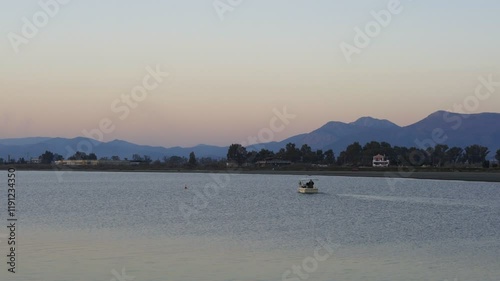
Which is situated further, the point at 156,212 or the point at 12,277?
the point at 156,212

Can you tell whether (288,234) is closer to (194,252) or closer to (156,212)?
(194,252)

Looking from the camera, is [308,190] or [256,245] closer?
[256,245]

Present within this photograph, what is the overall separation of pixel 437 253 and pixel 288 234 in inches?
503

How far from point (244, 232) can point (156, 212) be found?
22561 mm

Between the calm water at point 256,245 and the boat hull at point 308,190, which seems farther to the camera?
the boat hull at point 308,190

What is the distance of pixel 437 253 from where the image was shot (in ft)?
126

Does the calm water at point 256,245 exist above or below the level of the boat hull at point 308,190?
below

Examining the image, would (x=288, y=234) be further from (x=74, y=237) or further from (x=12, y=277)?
(x=12, y=277)

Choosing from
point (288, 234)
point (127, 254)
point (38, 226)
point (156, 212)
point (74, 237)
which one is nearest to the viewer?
point (127, 254)

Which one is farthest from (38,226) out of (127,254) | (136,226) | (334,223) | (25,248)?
(334,223)

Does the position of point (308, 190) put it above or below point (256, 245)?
above

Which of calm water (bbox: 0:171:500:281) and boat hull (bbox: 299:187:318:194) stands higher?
boat hull (bbox: 299:187:318:194)

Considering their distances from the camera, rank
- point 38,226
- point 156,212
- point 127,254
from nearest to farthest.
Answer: point 127,254, point 38,226, point 156,212

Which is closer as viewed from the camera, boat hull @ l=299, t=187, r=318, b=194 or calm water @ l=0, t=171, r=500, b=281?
calm water @ l=0, t=171, r=500, b=281
